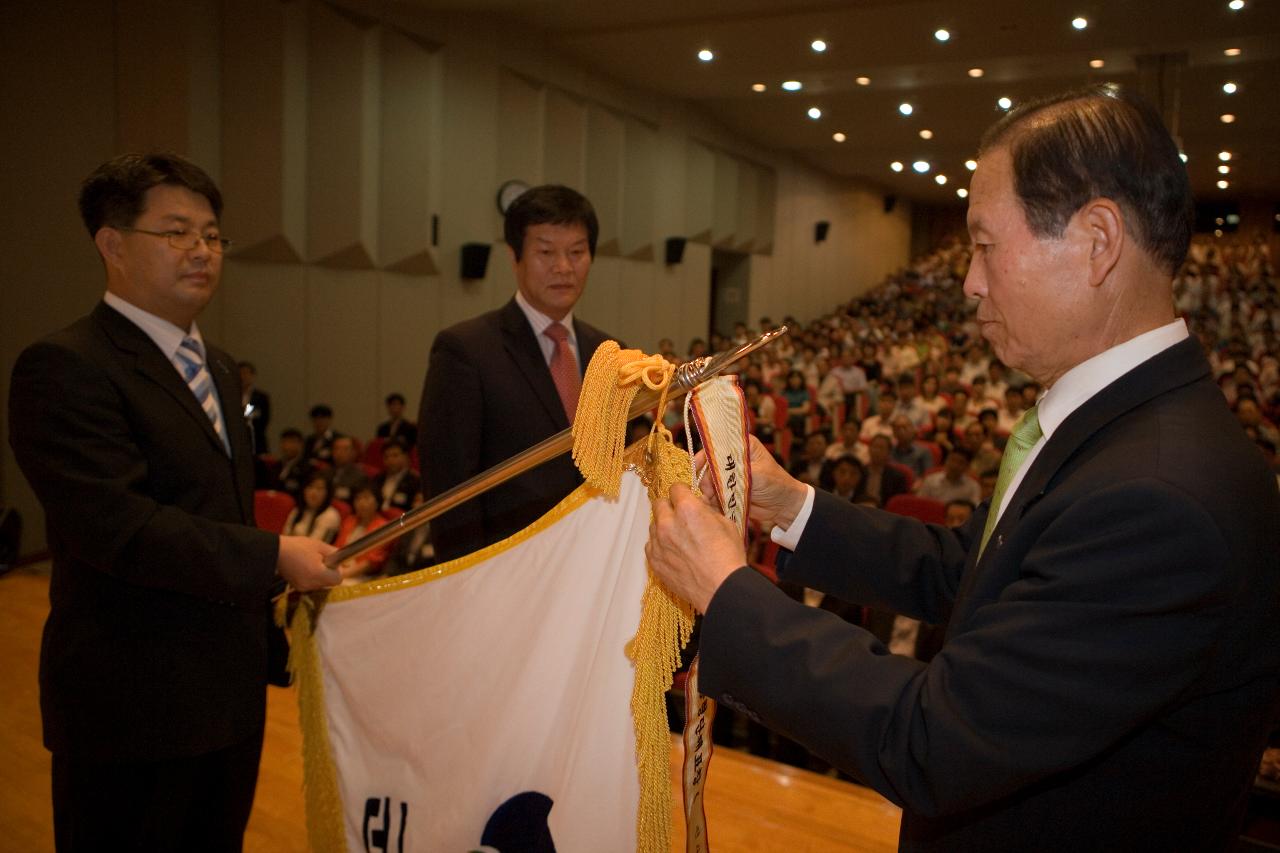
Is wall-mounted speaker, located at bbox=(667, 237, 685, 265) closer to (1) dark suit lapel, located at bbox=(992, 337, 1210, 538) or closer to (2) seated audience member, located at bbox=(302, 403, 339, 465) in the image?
(2) seated audience member, located at bbox=(302, 403, 339, 465)

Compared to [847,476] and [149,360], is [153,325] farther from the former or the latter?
[847,476]

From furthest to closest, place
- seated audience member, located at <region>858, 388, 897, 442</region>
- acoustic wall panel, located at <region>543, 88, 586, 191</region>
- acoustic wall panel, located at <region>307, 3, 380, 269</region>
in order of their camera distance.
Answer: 1. acoustic wall panel, located at <region>543, 88, 586, 191</region>
2. seated audience member, located at <region>858, 388, 897, 442</region>
3. acoustic wall panel, located at <region>307, 3, 380, 269</region>

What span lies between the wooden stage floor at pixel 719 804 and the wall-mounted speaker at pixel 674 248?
32.9 feet

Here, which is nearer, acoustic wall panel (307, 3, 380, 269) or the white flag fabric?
the white flag fabric

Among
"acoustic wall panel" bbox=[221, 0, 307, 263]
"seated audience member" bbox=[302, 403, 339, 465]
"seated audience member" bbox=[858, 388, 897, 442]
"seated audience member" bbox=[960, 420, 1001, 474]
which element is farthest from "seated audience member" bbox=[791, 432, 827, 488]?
"acoustic wall panel" bbox=[221, 0, 307, 263]

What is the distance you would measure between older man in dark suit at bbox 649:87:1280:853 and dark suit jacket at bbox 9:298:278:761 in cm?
89

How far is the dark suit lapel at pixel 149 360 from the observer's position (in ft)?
5.20

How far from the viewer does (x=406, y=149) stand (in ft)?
27.1

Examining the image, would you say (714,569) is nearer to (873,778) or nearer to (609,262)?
(873,778)

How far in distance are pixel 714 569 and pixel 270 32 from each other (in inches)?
289

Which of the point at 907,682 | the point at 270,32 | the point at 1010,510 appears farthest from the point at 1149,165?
the point at 270,32

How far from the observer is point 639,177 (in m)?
11.7

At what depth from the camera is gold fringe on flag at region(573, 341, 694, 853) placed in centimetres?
123

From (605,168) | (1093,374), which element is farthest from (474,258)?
(1093,374)
